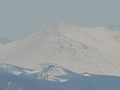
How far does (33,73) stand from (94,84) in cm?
270

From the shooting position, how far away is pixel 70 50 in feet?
77.0

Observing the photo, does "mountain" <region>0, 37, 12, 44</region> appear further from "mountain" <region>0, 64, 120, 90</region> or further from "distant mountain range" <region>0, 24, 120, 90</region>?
"mountain" <region>0, 64, 120, 90</region>

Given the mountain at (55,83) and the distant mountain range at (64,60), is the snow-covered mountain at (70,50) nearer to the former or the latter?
the distant mountain range at (64,60)

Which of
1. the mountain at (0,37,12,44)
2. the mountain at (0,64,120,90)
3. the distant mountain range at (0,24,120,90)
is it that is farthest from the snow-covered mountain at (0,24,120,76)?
the mountain at (0,64,120,90)

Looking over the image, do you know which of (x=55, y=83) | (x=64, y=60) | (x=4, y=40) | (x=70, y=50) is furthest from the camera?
(x=4, y=40)

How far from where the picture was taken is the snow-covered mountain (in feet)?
71.8

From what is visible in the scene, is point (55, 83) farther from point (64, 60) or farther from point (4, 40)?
point (4, 40)

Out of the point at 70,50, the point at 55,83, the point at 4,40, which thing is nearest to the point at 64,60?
the point at 70,50

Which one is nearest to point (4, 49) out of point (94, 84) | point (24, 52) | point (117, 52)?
point (24, 52)

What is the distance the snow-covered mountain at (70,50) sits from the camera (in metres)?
21.9

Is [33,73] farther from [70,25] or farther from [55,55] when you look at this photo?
[70,25]

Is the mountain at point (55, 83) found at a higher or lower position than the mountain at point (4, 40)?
lower

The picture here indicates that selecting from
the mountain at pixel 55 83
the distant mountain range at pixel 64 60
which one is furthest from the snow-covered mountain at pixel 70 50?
the mountain at pixel 55 83

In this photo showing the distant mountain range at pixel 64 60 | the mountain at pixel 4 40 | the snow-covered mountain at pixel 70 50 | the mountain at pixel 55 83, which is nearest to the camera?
the mountain at pixel 55 83
